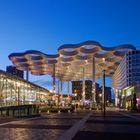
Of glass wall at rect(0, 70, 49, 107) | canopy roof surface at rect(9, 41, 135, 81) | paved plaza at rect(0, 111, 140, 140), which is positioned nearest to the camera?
paved plaza at rect(0, 111, 140, 140)

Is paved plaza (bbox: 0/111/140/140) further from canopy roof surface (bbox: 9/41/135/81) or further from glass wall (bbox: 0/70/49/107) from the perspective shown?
canopy roof surface (bbox: 9/41/135/81)

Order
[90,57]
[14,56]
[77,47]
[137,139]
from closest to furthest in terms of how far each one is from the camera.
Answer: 1. [137,139]
2. [77,47]
3. [90,57]
4. [14,56]

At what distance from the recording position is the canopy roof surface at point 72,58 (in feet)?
390

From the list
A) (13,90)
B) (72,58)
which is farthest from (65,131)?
(72,58)

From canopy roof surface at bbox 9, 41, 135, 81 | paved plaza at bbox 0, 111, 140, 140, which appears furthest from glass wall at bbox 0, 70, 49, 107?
paved plaza at bbox 0, 111, 140, 140

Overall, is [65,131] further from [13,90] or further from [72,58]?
[72,58]

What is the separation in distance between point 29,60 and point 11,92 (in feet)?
214

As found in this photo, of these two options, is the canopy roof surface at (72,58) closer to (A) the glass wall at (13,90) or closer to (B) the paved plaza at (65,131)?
(A) the glass wall at (13,90)

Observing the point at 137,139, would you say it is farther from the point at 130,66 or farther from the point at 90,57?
the point at 130,66

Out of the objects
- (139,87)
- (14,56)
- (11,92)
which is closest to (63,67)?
(14,56)

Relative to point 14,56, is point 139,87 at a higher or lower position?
lower

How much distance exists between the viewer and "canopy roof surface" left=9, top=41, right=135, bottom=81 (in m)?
119

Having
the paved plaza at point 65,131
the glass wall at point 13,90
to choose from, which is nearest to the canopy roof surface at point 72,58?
the glass wall at point 13,90

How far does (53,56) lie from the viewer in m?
135
